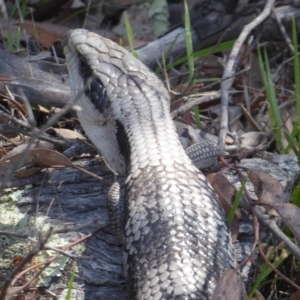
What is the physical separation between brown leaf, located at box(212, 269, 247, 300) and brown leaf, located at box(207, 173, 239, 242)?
0.64m

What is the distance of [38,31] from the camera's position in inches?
221

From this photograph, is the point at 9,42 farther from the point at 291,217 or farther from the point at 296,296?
the point at 296,296

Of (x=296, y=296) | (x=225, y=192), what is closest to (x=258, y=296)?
(x=296, y=296)

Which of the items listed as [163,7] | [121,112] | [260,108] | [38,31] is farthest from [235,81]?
[121,112]

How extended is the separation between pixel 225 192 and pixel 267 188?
0.21 meters

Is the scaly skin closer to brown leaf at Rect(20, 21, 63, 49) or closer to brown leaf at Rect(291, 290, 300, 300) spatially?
brown leaf at Rect(291, 290, 300, 300)

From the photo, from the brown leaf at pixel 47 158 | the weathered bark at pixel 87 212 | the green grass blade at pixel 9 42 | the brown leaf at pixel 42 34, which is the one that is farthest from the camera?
the brown leaf at pixel 42 34

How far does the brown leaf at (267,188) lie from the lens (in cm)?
363

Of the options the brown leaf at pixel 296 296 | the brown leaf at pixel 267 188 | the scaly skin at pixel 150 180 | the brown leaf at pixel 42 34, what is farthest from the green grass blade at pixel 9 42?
the brown leaf at pixel 296 296

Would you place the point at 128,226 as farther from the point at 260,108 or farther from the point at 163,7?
the point at 163,7

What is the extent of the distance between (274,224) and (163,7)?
3.18 meters

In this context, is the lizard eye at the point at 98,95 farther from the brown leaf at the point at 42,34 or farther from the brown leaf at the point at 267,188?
the brown leaf at the point at 42,34

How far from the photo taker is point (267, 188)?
3676 millimetres

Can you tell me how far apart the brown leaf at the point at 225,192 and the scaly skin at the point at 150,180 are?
0.31 m
